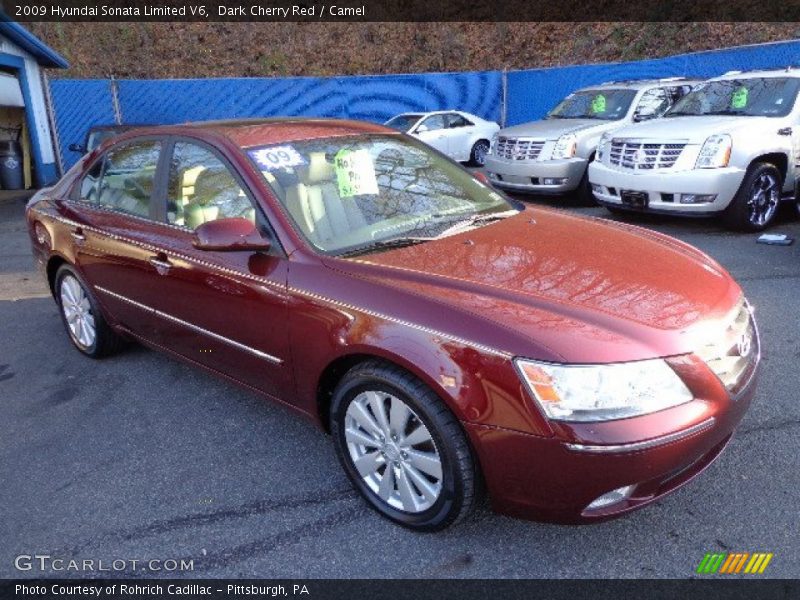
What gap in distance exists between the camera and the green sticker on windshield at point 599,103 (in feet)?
33.1

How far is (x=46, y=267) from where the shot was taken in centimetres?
480

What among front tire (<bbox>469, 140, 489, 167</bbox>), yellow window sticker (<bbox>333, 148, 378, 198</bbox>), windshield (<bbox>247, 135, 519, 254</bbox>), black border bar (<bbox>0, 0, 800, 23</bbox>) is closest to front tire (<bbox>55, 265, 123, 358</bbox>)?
windshield (<bbox>247, 135, 519, 254</bbox>)

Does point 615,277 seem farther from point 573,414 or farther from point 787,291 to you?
point 787,291

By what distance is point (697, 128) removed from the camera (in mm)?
7219

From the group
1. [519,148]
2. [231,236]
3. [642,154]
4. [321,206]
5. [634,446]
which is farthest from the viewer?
[519,148]

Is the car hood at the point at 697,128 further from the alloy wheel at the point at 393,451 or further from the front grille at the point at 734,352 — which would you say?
the alloy wheel at the point at 393,451

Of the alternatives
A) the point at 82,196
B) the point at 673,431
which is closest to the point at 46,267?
the point at 82,196

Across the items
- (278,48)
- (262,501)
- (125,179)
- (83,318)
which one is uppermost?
(278,48)

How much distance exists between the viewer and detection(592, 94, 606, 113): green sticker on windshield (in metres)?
10.1

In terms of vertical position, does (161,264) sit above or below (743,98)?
below

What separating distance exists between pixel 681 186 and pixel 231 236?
5670 millimetres

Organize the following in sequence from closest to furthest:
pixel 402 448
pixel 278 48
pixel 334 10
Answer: pixel 402 448 < pixel 278 48 < pixel 334 10

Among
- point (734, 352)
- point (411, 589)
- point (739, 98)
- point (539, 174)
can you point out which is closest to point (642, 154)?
point (739, 98)

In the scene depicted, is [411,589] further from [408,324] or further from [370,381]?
[408,324]
